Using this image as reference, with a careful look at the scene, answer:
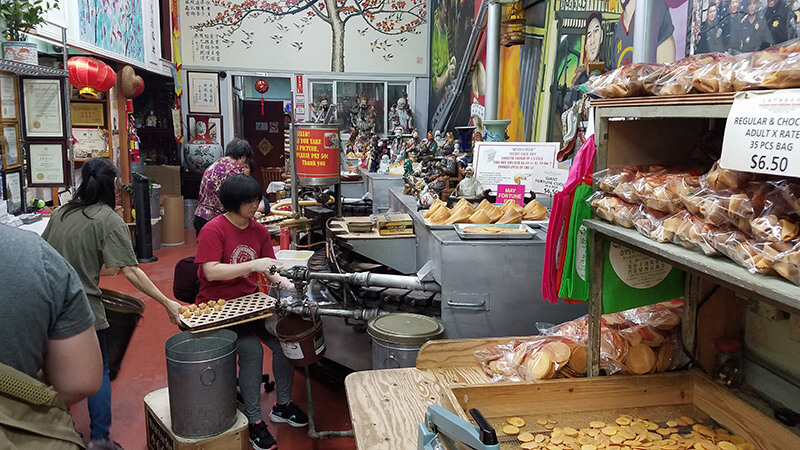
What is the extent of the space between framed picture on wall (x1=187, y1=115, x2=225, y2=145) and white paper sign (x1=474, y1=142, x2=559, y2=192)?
798 centimetres

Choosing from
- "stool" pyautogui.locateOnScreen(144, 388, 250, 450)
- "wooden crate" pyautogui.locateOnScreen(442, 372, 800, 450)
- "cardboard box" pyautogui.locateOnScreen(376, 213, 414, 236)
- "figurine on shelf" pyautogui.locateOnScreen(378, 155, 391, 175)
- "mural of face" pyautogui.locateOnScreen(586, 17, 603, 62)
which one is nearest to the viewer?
"wooden crate" pyautogui.locateOnScreen(442, 372, 800, 450)

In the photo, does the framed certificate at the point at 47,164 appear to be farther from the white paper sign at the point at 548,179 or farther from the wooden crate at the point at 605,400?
the wooden crate at the point at 605,400

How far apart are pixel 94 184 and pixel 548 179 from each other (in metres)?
2.57

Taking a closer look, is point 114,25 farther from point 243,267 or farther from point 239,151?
point 243,267

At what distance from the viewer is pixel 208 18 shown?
35.3 feet

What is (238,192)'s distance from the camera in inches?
115

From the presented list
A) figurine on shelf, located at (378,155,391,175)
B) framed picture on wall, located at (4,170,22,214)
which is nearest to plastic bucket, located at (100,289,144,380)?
framed picture on wall, located at (4,170,22,214)

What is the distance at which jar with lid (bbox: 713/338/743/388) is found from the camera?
1874 millimetres

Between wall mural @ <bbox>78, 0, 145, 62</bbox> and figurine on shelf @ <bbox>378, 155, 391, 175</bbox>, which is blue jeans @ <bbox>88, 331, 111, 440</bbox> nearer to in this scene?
wall mural @ <bbox>78, 0, 145, 62</bbox>

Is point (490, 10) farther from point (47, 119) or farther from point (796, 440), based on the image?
point (796, 440)

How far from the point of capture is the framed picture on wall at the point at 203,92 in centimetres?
1083

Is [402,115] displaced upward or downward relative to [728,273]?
upward

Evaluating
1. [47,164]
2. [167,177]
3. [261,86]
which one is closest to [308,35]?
[261,86]

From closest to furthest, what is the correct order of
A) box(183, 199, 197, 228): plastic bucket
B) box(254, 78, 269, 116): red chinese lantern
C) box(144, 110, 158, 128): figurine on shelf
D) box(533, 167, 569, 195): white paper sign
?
1. box(533, 167, 569, 195): white paper sign
2. box(144, 110, 158, 128): figurine on shelf
3. box(183, 199, 197, 228): plastic bucket
4. box(254, 78, 269, 116): red chinese lantern
